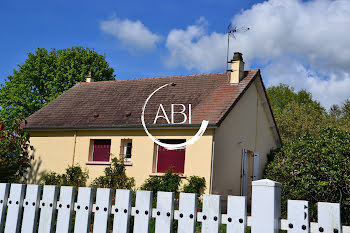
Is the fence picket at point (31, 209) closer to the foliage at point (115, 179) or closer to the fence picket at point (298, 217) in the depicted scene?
the fence picket at point (298, 217)

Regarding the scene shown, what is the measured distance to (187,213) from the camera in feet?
12.7

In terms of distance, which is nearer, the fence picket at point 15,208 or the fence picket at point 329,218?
the fence picket at point 329,218

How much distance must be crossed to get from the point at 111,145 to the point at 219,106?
5.11 m

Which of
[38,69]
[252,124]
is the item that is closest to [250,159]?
[252,124]

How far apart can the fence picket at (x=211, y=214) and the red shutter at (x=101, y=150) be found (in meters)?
13.7

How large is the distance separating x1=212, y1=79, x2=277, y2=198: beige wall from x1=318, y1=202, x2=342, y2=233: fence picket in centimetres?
1159

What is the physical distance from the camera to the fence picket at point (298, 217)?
339cm

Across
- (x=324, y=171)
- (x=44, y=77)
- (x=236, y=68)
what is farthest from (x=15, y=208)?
(x=44, y=77)

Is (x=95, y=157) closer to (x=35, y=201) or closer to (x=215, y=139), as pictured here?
(x=215, y=139)

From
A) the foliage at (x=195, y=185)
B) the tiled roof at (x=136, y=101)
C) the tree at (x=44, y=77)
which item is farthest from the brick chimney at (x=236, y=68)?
the tree at (x=44, y=77)

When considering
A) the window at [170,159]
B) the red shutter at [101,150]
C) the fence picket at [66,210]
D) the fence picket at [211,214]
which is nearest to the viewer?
the fence picket at [211,214]

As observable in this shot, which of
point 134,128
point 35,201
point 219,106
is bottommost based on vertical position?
point 35,201

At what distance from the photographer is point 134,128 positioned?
16234 mm

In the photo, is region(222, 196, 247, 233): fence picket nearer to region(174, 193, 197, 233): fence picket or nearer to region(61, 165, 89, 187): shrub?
region(174, 193, 197, 233): fence picket
